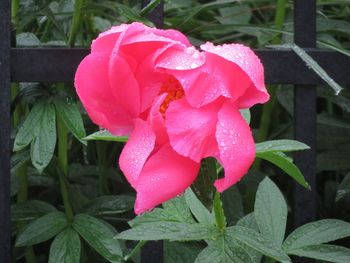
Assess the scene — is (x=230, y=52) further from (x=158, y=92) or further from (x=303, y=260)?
(x=303, y=260)

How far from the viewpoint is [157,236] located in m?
0.87

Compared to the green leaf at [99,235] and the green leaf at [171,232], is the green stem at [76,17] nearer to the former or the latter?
the green leaf at [99,235]

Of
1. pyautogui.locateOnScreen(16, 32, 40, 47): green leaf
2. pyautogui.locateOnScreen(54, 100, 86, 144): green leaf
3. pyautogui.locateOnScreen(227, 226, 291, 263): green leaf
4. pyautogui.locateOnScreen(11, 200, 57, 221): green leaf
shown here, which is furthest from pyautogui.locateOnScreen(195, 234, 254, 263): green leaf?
pyautogui.locateOnScreen(16, 32, 40, 47): green leaf

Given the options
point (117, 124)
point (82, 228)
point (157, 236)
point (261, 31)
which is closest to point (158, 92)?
point (117, 124)

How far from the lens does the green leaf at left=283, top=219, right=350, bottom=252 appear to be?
0.99 metres

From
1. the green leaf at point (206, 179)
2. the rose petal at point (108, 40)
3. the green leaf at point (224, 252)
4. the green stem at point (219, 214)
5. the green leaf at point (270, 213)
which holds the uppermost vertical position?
the rose petal at point (108, 40)

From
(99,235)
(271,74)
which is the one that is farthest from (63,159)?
(271,74)

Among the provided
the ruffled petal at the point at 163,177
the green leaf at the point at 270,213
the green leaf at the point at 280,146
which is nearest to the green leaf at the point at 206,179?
the ruffled petal at the point at 163,177

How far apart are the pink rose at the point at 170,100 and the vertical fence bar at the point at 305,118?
0.52 m

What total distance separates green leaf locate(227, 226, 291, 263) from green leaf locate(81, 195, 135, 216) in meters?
0.36

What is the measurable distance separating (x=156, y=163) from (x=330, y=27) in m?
Answer: 0.77

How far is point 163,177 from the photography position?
679mm

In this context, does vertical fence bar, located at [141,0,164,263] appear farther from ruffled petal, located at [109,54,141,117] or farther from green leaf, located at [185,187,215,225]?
ruffled petal, located at [109,54,141,117]

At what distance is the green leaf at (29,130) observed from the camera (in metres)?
1.10
